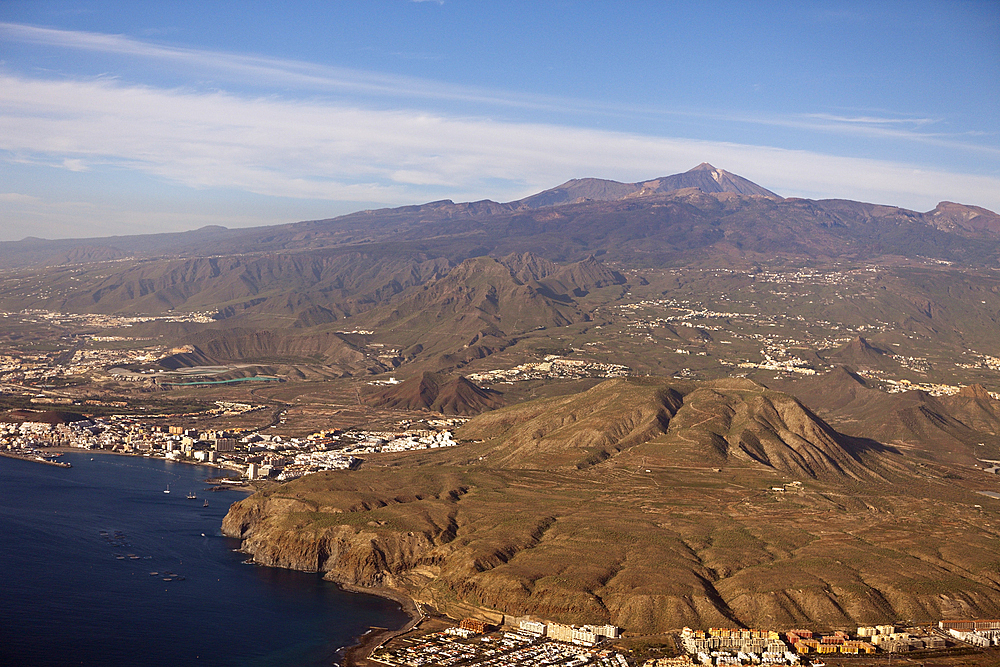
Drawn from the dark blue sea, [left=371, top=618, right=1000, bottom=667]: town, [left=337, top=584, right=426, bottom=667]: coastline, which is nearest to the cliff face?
[left=337, top=584, right=426, bottom=667]: coastline

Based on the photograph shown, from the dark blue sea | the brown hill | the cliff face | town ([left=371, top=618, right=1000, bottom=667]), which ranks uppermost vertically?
the brown hill

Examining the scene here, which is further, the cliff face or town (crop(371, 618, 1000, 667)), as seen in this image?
the cliff face

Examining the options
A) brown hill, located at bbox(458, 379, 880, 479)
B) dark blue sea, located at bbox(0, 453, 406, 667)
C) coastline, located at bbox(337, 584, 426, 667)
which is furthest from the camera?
brown hill, located at bbox(458, 379, 880, 479)

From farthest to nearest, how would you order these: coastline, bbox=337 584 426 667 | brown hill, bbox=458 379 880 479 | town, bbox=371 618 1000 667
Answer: brown hill, bbox=458 379 880 479, coastline, bbox=337 584 426 667, town, bbox=371 618 1000 667

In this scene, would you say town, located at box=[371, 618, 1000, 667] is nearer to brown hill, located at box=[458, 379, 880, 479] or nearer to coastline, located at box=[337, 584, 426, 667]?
coastline, located at box=[337, 584, 426, 667]

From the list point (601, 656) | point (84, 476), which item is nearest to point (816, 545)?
point (601, 656)

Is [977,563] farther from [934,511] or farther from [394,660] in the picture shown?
[394,660]

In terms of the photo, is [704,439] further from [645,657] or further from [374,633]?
[374,633]

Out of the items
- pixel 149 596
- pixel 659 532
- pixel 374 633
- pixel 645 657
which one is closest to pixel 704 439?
pixel 659 532

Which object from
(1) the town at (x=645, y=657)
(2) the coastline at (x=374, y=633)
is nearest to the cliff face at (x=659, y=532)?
(2) the coastline at (x=374, y=633)
